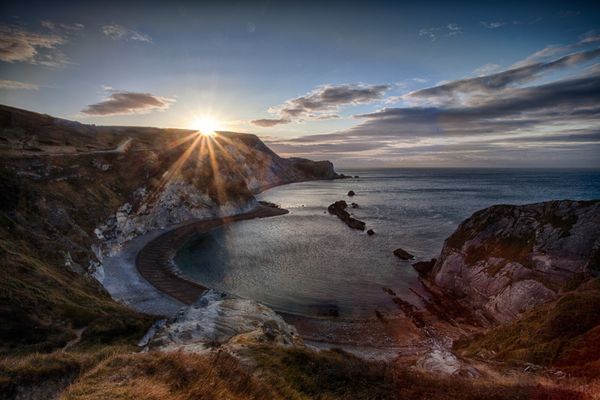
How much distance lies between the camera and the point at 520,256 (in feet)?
80.0

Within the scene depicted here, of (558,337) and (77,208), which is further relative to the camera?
(77,208)

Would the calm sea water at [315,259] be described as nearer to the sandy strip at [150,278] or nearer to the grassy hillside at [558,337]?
the sandy strip at [150,278]

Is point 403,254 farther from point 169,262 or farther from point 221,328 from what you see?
point 169,262

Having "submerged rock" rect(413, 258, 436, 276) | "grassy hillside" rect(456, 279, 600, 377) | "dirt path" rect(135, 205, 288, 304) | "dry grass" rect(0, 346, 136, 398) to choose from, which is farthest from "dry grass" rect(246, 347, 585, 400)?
"submerged rock" rect(413, 258, 436, 276)

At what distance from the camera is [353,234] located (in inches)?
2170

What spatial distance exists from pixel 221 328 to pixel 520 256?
25073 mm

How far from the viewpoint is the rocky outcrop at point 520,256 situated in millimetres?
21016

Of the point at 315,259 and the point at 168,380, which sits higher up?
the point at 168,380

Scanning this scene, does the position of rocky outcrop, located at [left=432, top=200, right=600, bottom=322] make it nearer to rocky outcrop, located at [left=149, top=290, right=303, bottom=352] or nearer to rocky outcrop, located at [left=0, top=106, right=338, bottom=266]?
rocky outcrop, located at [left=149, top=290, right=303, bottom=352]

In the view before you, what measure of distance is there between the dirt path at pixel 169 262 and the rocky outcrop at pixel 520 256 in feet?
89.4

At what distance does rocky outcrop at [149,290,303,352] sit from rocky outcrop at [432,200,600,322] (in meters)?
18.3

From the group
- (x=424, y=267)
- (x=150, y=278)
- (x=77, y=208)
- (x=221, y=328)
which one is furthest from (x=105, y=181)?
(x=424, y=267)

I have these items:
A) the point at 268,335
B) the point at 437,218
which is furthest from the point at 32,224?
the point at 437,218

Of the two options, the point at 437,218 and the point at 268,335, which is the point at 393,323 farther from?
the point at 437,218
